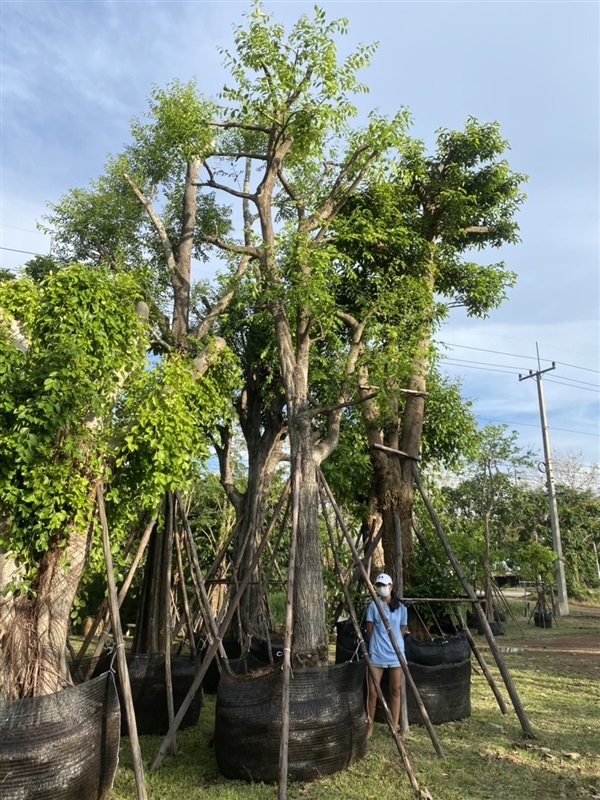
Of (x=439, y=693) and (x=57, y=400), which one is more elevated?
(x=57, y=400)

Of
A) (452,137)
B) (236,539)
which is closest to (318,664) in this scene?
(236,539)

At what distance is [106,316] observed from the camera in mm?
6492

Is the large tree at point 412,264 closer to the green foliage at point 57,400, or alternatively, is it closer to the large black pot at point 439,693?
the large black pot at point 439,693

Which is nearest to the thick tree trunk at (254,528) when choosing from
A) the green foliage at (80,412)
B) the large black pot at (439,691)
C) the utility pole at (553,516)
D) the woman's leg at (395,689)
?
the large black pot at (439,691)

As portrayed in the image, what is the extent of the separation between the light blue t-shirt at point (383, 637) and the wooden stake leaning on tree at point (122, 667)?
8.35 feet

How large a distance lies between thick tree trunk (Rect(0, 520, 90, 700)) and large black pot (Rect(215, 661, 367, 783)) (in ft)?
5.10

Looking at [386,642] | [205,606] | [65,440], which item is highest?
[65,440]

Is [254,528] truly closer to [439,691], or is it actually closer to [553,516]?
[439,691]

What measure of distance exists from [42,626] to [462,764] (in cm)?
401

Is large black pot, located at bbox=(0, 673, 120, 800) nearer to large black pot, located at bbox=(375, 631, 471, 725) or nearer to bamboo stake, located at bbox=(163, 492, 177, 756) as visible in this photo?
bamboo stake, located at bbox=(163, 492, 177, 756)

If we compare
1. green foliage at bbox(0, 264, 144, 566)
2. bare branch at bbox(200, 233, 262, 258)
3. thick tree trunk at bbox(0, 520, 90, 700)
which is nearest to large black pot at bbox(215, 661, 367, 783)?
thick tree trunk at bbox(0, 520, 90, 700)

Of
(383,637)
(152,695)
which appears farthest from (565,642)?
(152,695)

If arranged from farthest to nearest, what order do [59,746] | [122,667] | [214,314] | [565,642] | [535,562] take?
1. [535,562]
2. [565,642]
3. [214,314]
4. [122,667]
5. [59,746]

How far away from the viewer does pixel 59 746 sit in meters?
4.57
